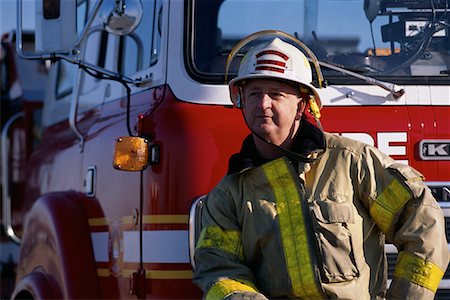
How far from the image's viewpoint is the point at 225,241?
3.15m

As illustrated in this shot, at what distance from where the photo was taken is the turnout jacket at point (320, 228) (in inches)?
119

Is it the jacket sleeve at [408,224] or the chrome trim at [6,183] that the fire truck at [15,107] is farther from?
the jacket sleeve at [408,224]

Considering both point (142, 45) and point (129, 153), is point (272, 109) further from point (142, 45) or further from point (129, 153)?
point (142, 45)

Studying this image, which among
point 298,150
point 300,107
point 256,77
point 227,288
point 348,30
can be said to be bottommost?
point 227,288

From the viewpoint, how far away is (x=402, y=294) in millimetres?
3004

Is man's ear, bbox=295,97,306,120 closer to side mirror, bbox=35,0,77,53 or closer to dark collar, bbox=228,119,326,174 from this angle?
dark collar, bbox=228,119,326,174

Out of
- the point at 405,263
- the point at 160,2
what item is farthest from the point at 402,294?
the point at 160,2

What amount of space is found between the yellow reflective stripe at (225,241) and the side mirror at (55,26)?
4.22ft

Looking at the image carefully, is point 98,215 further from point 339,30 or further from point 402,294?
point 402,294

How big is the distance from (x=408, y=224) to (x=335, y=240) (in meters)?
0.23

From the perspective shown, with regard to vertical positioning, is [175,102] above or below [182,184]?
above

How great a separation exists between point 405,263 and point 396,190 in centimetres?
23

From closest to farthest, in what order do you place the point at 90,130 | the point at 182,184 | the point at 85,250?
the point at 182,184 < the point at 85,250 < the point at 90,130

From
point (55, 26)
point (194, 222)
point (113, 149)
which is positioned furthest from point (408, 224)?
point (55, 26)
